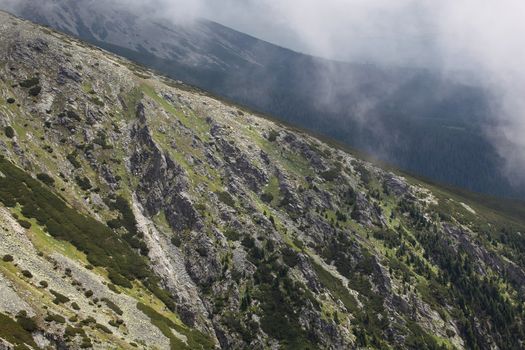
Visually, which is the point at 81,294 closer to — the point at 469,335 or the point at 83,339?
the point at 83,339

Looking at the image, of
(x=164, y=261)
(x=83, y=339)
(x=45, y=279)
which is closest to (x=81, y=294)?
(x=45, y=279)

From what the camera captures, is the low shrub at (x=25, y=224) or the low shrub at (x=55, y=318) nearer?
the low shrub at (x=55, y=318)

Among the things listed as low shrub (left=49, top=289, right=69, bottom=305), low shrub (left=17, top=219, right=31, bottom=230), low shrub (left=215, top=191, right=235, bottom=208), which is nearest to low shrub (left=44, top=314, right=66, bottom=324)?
low shrub (left=49, top=289, right=69, bottom=305)

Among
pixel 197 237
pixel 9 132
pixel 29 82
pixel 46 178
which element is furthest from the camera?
pixel 29 82

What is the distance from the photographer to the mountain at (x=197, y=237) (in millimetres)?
69000

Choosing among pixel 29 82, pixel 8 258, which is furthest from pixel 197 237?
pixel 29 82

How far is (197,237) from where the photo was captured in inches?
4564

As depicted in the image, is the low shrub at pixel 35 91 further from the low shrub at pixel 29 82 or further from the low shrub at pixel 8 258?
the low shrub at pixel 8 258

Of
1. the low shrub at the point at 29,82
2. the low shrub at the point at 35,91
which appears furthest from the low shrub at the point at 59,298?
the low shrub at the point at 29,82

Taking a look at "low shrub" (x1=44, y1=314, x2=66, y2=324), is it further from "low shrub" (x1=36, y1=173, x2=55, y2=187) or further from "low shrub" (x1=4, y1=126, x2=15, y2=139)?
"low shrub" (x1=4, y1=126, x2=15, y2=139)

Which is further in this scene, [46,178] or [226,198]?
[226,198]

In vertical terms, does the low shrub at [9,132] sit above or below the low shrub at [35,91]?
below

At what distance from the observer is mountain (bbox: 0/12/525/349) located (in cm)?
6900

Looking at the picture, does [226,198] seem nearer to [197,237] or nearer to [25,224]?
[197,237]
